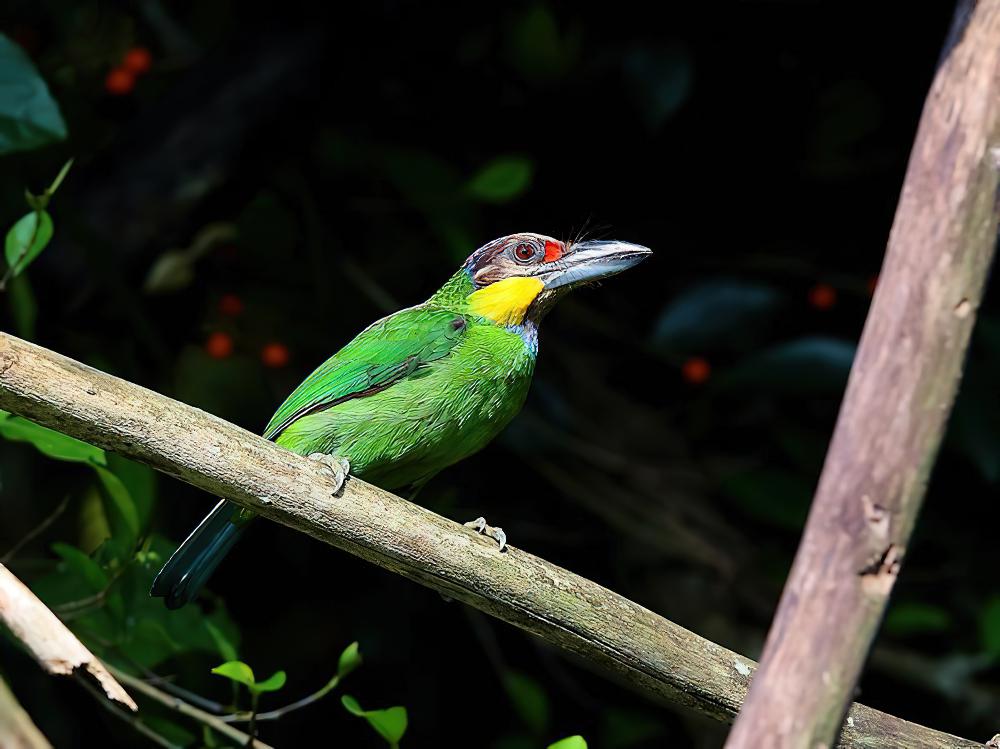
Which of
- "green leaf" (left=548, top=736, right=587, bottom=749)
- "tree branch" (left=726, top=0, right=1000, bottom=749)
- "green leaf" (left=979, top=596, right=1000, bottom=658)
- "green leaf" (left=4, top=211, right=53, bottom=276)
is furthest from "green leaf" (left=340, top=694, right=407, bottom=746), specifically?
"green leaf" (left=979, top=596, right=1000, bottom=658)

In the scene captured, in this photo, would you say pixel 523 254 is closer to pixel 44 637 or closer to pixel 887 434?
pixel 887 434

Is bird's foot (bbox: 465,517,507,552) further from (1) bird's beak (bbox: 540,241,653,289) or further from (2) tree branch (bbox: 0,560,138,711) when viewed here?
(2) tree branch (bbox: 0,560,138,711)

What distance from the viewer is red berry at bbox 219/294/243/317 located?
3.93m

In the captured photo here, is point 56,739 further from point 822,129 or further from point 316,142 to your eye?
point 822,129

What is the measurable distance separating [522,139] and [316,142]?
716 millimetres

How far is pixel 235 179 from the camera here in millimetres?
3953

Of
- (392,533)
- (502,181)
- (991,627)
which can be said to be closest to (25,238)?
(392,533)

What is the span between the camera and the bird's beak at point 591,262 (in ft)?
9.81

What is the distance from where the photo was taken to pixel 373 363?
289cm

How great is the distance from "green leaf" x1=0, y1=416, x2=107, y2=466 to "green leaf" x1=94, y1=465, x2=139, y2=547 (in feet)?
0.31

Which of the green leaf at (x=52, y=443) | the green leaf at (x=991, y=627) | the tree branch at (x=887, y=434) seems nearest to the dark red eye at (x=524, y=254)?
the green leaf at (x=52, y=443)

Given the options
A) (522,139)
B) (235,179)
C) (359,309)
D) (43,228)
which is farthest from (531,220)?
(43,228)

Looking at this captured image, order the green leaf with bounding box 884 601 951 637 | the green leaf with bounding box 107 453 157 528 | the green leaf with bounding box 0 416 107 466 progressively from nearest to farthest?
1. the green leaf with bounding box 0 416 107 466
2. the green leaf with bounding box 107 453 157 528
3. the green leaf with bounding box 884 601 951 637

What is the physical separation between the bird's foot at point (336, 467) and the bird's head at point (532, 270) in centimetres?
64
